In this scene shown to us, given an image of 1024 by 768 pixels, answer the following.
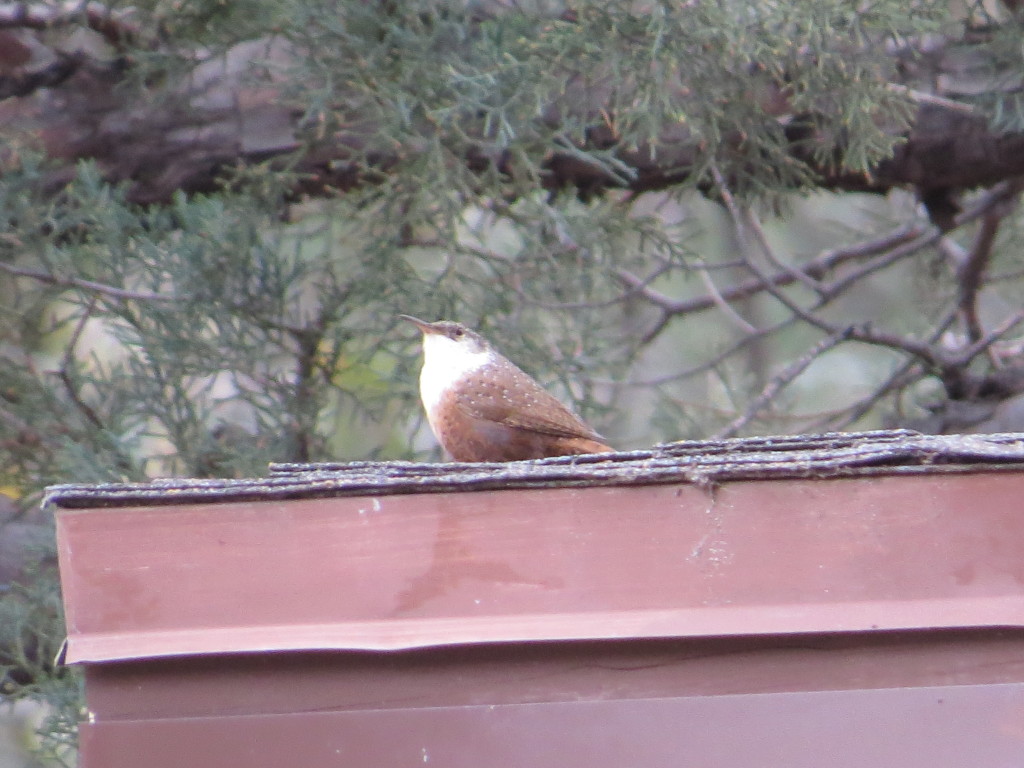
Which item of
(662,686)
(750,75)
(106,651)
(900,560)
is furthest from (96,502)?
(750,75)

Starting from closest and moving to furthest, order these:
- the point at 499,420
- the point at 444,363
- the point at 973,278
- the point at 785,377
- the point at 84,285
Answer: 1. the point at 499,420
2. the point at 444,363
3. the point at 84,285
4. the point at 785,377
5. the point at 973,278

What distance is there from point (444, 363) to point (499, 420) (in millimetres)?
382

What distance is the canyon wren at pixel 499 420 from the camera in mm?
3451

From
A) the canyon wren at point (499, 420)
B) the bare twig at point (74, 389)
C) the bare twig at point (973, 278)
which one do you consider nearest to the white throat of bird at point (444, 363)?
the canyon wren at point (499, 420)

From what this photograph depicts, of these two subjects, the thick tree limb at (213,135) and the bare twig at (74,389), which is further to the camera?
the thick tree limb at (213,135)

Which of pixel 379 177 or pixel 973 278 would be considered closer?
pixel 379 177

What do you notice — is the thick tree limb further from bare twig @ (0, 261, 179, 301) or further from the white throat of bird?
the white throat of bird

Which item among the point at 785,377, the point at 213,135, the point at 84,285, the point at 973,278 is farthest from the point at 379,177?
the point at 973,278

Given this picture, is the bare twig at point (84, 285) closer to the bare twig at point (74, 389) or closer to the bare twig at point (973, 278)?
the bare twig at point (74, 389)

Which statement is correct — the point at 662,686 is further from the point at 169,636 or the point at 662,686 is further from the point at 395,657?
the point at 169,636

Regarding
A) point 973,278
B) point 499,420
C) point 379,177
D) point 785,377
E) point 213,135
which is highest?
point 213,135

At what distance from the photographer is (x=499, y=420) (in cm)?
346

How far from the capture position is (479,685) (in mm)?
2039

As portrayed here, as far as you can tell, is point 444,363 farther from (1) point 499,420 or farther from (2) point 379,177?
(2) point 379,177
